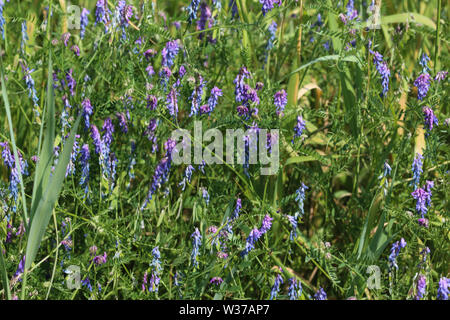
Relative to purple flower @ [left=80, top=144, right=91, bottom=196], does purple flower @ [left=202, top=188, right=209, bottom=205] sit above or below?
below

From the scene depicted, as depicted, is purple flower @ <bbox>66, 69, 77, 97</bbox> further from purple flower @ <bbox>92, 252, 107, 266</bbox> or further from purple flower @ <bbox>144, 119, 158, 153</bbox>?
purple flower @ <bbox>92, 252, 107, 266</bbox>

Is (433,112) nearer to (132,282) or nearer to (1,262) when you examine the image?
(132,282)

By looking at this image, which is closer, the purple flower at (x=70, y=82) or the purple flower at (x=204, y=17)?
the purple flower at (x=70, y=82)

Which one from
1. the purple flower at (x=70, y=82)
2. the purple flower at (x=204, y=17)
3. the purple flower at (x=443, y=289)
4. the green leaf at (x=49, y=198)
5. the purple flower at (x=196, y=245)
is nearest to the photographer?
the green leaf at (x=49, y=198)

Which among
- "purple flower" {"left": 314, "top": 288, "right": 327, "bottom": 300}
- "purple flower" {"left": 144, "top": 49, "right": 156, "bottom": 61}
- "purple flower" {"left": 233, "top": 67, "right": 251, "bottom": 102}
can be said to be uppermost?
"purple flower" {"left": 144, "top": 49, "right": 156, "bottom": 61}

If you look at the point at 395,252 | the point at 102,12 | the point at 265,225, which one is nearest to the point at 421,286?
the point at 395,252

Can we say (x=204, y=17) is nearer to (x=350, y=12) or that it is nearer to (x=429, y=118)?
(x=350, y=12)

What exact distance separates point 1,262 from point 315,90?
64.8 inches

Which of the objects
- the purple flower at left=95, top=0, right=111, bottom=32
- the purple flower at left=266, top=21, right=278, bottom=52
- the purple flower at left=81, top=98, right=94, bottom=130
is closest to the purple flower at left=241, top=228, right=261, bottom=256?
the purple flower at left=81, top=98, right=94, bottom=130

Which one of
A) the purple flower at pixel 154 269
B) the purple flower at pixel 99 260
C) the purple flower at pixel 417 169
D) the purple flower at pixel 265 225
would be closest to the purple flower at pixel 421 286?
the purple flower at pixel 417 169

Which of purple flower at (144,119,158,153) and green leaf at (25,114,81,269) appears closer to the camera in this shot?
green leaf at (25,114,81,269)

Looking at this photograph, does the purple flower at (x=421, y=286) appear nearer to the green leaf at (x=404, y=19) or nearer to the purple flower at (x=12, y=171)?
the green leaf at (x=404, y=19)

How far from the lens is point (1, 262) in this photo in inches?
77.4
